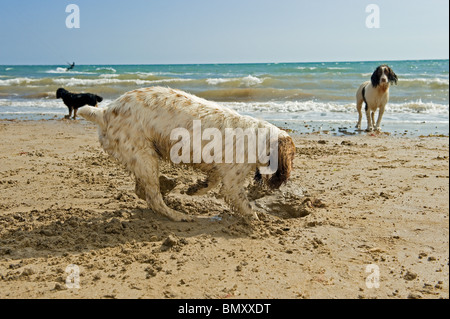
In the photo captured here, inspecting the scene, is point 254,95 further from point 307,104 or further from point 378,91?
point 378,91

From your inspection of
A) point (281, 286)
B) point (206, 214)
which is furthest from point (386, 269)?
point (206, 214)

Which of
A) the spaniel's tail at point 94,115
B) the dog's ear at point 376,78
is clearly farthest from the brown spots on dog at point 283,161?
the dog's ear at point 376,78

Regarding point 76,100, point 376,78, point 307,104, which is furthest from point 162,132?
point 307,104

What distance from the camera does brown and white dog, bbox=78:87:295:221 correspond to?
180 inches

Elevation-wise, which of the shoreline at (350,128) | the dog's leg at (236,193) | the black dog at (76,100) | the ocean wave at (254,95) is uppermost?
the ocean wave at (254,95)

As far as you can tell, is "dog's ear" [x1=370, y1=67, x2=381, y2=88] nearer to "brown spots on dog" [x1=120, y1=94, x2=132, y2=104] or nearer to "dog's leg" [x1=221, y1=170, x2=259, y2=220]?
"dog's leg" [x1=221, y1=170, x2=259, y2=220]

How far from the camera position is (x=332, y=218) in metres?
4.98

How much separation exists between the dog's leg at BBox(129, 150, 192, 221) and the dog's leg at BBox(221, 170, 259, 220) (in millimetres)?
557

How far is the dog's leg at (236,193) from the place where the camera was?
4727mm

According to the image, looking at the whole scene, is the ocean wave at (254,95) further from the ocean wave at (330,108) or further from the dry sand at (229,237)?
the dry sand at (229,237)

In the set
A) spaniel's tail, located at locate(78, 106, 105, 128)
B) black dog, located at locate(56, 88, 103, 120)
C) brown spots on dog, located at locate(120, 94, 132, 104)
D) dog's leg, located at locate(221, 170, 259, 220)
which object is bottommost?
dog's leg, located at locate(221, 170, 259, 220)

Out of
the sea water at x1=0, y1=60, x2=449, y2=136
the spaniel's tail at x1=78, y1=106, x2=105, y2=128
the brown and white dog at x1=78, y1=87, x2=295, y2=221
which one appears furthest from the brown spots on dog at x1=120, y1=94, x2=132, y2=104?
the sea water at x1=0, y1=60, x2=449, y2=136

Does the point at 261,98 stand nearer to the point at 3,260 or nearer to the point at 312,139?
the point at 312,139

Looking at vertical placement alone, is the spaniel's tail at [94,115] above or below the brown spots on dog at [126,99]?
below
